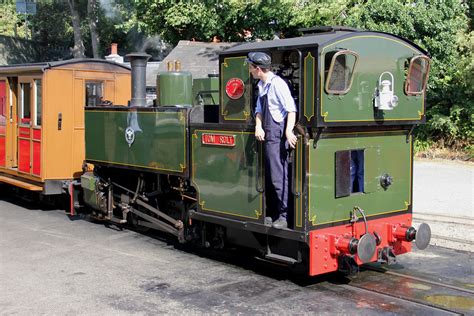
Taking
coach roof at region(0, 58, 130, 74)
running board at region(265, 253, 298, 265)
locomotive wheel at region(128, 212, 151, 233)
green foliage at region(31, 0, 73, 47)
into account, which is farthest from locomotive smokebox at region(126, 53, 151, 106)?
green foliage at region(31, 0, 73, 47)

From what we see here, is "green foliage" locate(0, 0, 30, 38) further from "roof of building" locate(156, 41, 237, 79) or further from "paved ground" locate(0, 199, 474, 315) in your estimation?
"paved ground" locate(0, 199, 474, 315)

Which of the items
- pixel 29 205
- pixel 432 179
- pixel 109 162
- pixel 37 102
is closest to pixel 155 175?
pixel 109 162

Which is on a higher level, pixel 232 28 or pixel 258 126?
pixel 232 28

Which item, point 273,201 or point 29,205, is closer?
point 273,201

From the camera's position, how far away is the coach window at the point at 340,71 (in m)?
5.75

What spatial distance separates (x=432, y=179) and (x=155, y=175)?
7.37m

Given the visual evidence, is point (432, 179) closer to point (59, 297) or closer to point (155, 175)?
point (155, 175)

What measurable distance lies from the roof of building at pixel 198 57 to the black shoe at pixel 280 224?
1148cm

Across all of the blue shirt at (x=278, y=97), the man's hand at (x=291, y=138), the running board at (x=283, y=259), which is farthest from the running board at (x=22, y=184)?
the man's hand at (x=291, y=138)

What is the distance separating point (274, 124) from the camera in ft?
19.8

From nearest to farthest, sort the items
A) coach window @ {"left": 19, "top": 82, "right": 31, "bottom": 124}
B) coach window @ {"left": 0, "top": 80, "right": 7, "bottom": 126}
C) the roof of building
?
coach window @ {"left": 19, "top": 82, "right": 31, "bottom": 124} < coach window @ {"left": 0, "top": 80, "right": 7, "bottom": 126} < the roof of building

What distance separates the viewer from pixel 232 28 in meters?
21.5

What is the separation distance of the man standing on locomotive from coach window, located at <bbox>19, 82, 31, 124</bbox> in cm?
599

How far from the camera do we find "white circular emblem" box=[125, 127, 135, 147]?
822 centimetres
